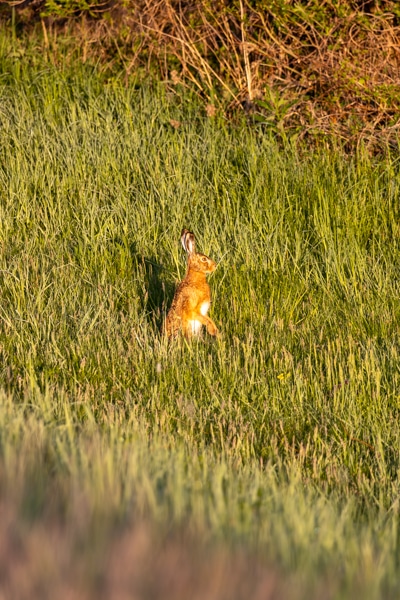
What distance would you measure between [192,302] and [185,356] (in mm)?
550

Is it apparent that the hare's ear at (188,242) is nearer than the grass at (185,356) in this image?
No

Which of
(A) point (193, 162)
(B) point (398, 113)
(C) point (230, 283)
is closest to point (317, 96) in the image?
(B) point (398, 113)

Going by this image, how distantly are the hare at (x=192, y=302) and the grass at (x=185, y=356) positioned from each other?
0.14m

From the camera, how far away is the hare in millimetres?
6980

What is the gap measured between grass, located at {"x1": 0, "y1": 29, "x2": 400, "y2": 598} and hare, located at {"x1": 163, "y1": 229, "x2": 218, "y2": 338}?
0.14 metres

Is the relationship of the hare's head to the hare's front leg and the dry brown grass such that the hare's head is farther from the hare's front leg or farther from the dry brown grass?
the dry brown grass

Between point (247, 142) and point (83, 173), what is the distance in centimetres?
151

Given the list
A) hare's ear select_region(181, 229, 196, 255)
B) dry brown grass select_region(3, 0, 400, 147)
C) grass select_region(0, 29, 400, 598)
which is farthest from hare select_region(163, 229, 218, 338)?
dry brown grass select_region(3, 0, 400, 147)

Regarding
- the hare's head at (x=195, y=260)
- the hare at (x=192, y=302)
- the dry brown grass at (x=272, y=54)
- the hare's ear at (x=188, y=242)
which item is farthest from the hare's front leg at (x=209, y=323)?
the dry brown grass at (x=272, y=54)

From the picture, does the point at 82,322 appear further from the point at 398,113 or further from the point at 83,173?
the point at 398,113

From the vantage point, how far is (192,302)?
7.00 meters

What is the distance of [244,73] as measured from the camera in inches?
437

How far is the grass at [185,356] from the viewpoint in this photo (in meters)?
3.11

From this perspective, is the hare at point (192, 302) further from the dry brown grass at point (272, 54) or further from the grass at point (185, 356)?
the dry brown grass at point (272, 54)
